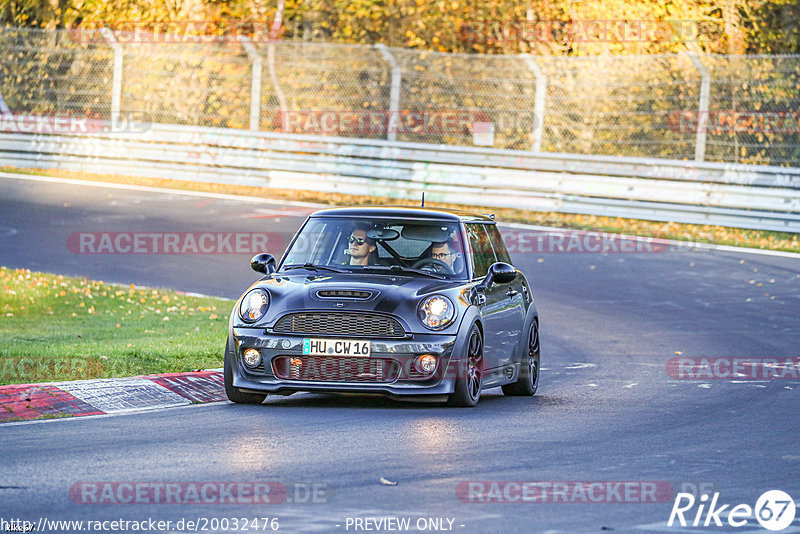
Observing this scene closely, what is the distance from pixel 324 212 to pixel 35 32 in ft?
63.1

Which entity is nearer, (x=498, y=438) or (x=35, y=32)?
(x=498, y=438)

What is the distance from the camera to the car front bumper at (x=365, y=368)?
392 inches

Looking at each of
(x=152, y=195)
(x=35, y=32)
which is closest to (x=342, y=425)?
(x=152, y=195)

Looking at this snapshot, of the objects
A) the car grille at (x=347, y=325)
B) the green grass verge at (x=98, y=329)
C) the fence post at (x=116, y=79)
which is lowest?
the green grass verge at (x=98, y=329)

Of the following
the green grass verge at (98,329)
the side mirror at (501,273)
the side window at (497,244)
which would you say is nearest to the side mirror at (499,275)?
the side mirror at (501,273)

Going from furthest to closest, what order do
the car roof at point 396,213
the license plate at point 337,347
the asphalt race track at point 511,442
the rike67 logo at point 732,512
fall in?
1. the car roof at point 396,213
2. the license plate at point 337,347
3. the asphalt race track at point 511,442
4. the rike67 logo at point 732,512

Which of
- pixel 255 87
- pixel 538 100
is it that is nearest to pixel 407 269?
pixel 538 100

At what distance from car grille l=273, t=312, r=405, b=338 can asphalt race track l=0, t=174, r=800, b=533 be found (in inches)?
22.2

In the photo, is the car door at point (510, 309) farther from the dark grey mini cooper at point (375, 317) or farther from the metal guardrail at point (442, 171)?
the metal guardrail at point (442, 171)

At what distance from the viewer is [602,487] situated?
7293mm

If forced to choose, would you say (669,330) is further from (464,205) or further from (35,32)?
(35,32)

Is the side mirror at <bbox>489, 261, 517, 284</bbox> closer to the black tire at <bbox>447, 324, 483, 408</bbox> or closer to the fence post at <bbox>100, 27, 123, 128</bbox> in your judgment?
the black tire at <bbox>447, 324, 483, 408</bbox>

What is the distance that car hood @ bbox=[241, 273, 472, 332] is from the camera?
10000mm

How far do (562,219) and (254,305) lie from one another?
14848 millimetres
